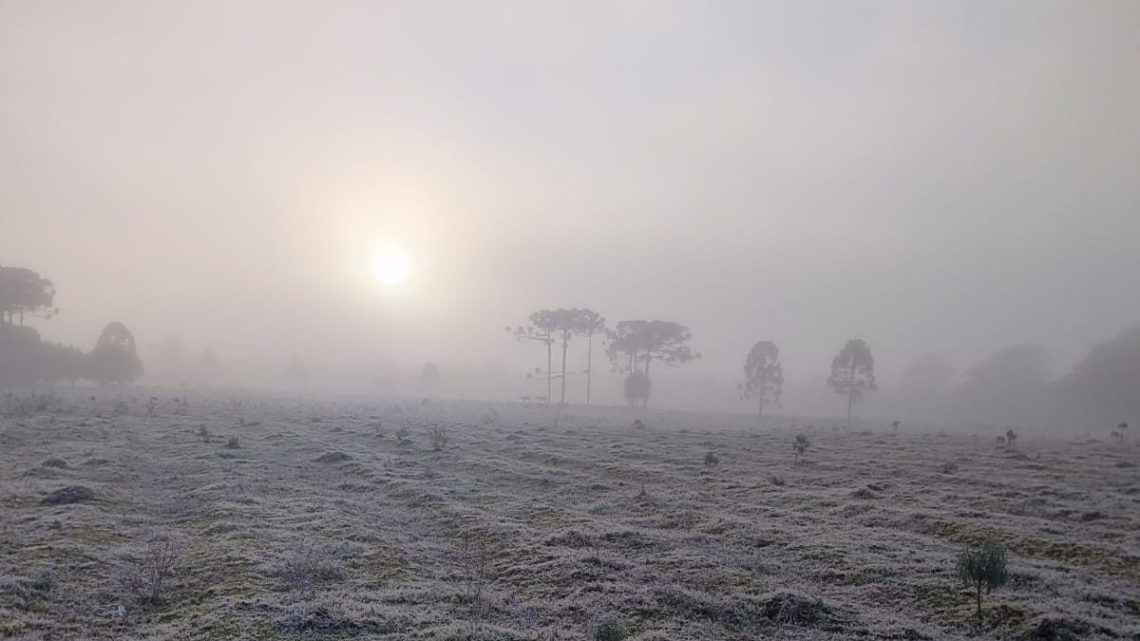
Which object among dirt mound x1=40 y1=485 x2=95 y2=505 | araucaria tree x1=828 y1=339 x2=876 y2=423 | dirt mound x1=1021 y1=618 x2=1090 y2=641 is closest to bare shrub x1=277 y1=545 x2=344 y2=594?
dirt mound x1=40 y1=485 x2=95 y2=505

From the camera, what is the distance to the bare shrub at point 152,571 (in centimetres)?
1062

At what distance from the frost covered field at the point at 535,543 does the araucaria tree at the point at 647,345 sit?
60612 millimetres

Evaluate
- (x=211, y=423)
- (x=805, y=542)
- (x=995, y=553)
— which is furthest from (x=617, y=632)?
(x=211, y=423)

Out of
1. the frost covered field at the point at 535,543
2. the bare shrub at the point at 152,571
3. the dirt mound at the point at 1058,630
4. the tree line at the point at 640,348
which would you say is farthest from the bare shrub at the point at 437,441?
the tree line at the point at 640,348

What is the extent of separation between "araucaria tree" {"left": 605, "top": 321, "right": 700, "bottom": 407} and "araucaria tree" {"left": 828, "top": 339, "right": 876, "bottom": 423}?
61.5ft

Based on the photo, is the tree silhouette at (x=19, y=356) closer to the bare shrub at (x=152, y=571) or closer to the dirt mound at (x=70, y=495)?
the dirt mound at (x=70, y=495)

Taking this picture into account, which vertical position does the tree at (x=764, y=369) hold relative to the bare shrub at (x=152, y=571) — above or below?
above

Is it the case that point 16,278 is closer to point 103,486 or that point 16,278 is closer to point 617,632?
point 103,486

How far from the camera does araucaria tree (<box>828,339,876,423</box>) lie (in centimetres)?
7719

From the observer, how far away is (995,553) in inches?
394

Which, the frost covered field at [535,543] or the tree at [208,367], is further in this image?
the tree at [208,367]

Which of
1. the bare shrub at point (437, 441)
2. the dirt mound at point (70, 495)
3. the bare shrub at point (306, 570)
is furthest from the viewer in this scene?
the bare shrub at point (437, 441)

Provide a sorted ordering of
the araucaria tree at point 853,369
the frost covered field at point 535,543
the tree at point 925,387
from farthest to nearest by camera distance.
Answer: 1. the tree at point 925,387
2. the araucaria tree at point 853,369
3. the frost covered field at point 535,543

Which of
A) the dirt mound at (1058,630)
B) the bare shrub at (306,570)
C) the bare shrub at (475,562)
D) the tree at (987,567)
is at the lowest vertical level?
the bare shrub at (475,562)
